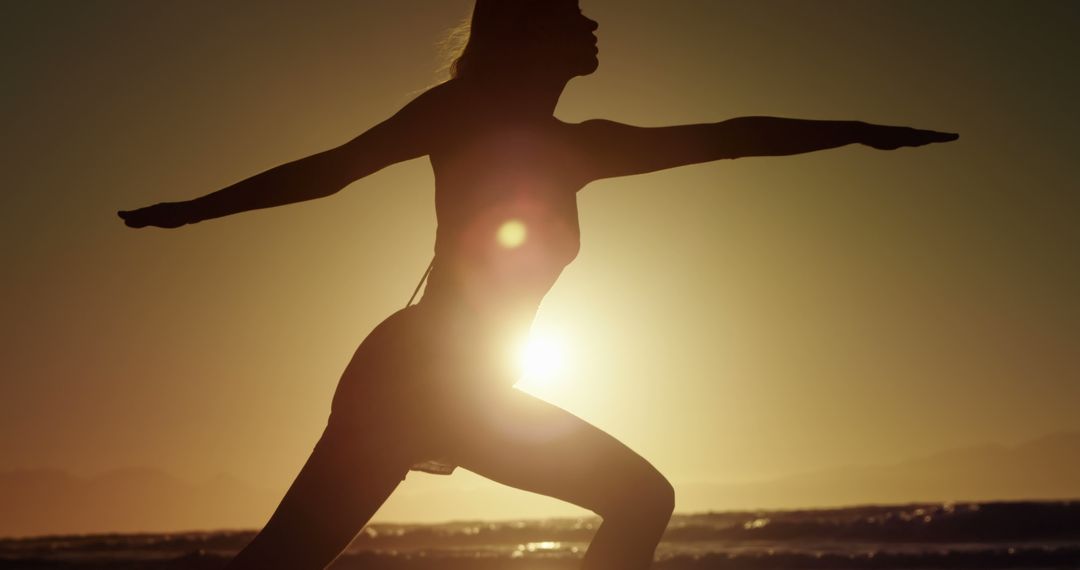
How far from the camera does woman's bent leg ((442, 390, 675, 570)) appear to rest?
9.35ft

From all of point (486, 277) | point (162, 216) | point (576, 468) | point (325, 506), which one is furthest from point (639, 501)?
point (162, 216)

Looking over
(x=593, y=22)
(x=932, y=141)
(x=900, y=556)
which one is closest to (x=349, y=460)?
(x=593, y=22)

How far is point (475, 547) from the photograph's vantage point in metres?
28.7

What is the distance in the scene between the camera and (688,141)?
313 cm

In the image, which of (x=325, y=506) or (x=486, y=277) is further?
(x=486, y=277)

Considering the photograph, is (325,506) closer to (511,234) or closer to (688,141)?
(511,234)

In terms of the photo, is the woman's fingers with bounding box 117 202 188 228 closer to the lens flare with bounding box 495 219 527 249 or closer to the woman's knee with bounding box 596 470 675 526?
the lens flare with bounding box 495 219 527 249

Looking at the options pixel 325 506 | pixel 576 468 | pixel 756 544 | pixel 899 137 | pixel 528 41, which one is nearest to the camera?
pixel 325 506

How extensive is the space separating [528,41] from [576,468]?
1.23 metres

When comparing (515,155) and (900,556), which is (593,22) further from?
(900,556)

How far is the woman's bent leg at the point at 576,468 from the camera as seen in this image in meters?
2.85

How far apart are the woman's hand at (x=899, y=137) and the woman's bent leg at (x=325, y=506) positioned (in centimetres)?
174

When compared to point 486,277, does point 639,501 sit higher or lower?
lower

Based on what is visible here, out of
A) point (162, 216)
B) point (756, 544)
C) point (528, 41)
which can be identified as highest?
point (528, 41)
